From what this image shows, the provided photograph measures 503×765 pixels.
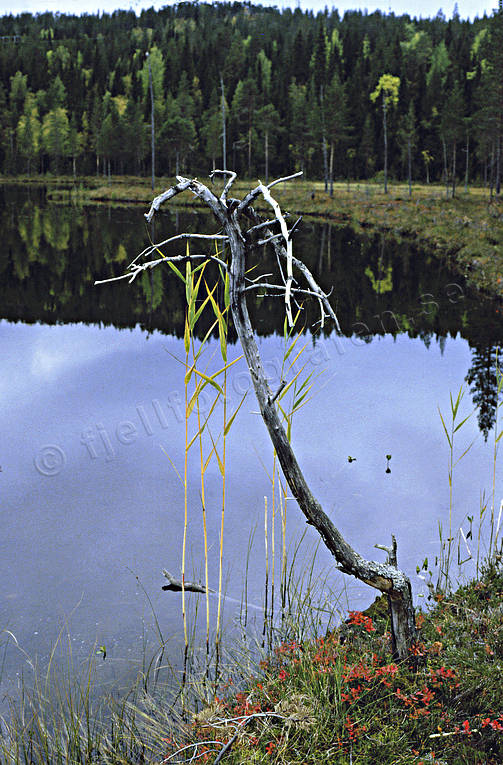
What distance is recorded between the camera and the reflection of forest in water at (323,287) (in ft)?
59.4

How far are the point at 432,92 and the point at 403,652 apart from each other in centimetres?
9590

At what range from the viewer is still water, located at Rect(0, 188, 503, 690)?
6500 mm

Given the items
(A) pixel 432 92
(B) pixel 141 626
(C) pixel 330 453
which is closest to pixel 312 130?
(A) pixel 432 92

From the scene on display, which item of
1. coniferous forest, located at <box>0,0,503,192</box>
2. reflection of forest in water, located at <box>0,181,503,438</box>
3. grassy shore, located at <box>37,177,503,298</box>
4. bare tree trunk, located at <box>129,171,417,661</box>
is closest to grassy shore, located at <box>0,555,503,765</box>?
Result: bare tree trunk, located at <box>129,171,417,661</box>

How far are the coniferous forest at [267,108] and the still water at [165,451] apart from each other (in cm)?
4282

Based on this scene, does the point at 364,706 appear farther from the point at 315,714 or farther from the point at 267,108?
the point at 267,108

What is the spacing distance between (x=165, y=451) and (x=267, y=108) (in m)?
70.6

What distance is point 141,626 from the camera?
5922 millimetres

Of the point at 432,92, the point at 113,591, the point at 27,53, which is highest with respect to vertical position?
the point at 27,53

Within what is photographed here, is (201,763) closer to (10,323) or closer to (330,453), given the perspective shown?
(330,453)

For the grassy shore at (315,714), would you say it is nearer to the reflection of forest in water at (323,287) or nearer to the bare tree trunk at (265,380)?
the bare tree trunk at (265,380)

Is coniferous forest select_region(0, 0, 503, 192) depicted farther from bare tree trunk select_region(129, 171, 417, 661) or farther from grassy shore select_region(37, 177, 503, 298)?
bare tree trunk select_region(129, 171, 417, 661)

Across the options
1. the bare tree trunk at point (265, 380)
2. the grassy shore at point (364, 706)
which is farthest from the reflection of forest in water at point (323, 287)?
the bare tree trunk at point (265, 380)

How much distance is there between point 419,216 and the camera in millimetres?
42188
